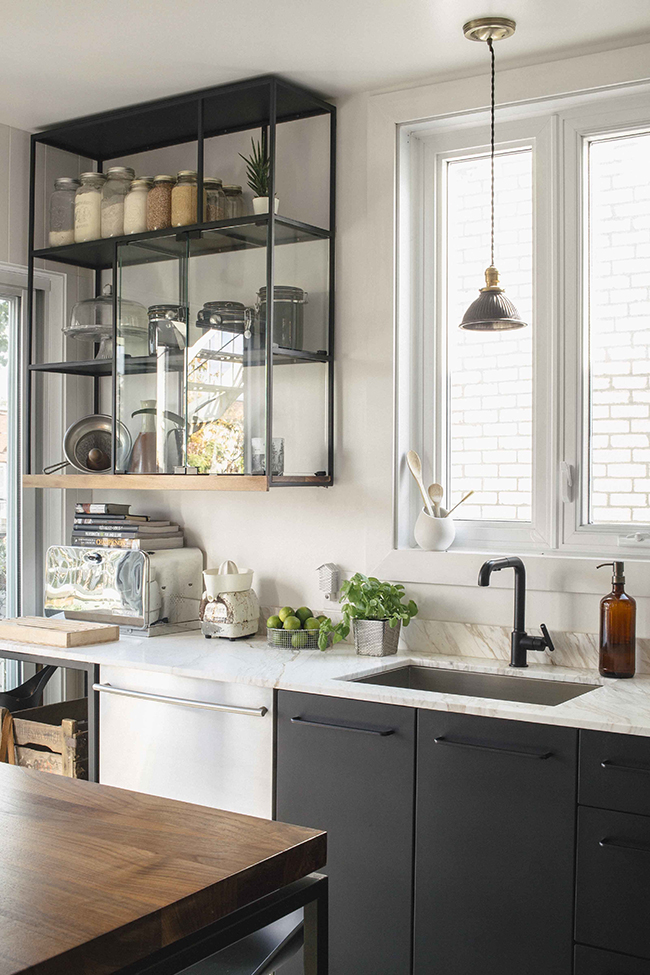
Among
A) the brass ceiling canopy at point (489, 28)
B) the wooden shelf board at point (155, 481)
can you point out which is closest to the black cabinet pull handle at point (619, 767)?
the wooden shelf board at point (155, 481)

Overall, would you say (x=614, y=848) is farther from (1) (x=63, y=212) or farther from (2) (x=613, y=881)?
(1) (x=63, y=212)

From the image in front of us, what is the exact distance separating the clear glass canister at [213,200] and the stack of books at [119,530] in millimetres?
1051

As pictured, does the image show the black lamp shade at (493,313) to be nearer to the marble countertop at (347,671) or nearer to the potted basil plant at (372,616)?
the potted basil plant at (372,616)

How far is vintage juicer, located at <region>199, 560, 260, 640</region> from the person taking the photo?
10.2 ft

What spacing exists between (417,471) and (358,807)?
1100 mm

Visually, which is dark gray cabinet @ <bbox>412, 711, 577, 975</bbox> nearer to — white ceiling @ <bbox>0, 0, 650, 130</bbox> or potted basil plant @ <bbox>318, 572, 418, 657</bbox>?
potted basil plant @ <bbox>318, 572, 418, 657</bbox>

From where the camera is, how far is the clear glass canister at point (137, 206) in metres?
3.29

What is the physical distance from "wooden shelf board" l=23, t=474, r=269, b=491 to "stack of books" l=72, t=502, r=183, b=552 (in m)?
0.13

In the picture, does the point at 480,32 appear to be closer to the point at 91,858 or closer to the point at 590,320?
the point at 590,320

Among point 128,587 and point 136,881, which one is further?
point 128,587

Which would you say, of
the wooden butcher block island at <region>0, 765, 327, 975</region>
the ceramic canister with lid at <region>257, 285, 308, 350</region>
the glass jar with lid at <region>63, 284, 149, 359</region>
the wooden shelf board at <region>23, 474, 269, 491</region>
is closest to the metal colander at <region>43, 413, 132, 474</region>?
the wooden shelf board at <region>23, 474, 269, 491</region>

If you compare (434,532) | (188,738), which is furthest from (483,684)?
(188,738)

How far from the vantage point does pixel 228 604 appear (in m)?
3.12

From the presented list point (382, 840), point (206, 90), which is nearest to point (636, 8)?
point (206, 90)
